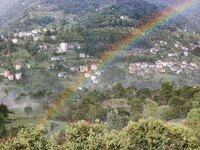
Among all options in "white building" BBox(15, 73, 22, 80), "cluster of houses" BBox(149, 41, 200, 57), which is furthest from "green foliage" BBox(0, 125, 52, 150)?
"cluster of houses" BBox(149, 41, 200, 57)

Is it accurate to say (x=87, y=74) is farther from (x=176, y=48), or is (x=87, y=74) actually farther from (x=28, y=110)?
(x=28, y=110)

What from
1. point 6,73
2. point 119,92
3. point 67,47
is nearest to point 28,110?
point 119,92

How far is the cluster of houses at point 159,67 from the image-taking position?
367 feet

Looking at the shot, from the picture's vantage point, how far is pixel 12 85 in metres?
95.9

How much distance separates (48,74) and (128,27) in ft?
172

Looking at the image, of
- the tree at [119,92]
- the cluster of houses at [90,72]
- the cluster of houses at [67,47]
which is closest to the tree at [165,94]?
the tree at [119,92]

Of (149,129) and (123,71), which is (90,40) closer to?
(123,71)

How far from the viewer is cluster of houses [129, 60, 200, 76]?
4408 inches

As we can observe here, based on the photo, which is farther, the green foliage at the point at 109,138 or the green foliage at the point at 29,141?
the green foliage at the point at 109,138

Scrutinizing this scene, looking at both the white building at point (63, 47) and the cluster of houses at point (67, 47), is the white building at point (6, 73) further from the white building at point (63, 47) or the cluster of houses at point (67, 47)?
the white building at point (63, 47)

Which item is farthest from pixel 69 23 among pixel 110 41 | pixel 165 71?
pixel 165 71

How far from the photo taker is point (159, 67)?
384 feet

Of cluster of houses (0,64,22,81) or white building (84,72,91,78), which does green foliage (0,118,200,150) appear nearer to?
cluster of houses (0,64,22,81)

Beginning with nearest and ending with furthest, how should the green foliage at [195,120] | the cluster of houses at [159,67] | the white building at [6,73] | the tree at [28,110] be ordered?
the green foliage at [195,120] → the tree at [28,110] → the white building at [6,73] → the cluster of houses at [159,67]
